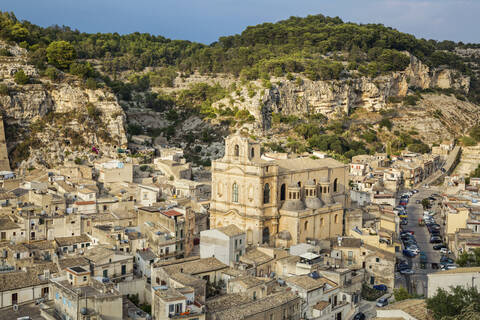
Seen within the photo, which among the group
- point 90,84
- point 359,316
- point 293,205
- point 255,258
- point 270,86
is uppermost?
point 270,86

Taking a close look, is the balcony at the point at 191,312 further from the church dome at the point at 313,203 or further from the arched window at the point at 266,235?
the church dome at the point at 313,203

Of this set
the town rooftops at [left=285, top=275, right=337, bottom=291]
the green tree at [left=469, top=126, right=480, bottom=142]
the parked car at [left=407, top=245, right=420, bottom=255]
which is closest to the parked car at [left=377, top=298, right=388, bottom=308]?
the town rooftops at [left=285, top=275, right=337, bottom=291]

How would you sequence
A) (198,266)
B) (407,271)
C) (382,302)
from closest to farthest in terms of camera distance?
(198,266), (382,302), (407,271)

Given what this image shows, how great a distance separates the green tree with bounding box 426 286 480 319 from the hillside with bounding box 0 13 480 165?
43.4 meters

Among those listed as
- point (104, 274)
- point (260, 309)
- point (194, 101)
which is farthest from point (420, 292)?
point (194, 101)

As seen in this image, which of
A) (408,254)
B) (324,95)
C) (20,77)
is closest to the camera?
(408,254)

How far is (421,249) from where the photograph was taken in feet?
137

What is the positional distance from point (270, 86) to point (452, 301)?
54.9 m

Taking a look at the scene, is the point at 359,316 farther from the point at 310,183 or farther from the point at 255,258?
the point at 310,183

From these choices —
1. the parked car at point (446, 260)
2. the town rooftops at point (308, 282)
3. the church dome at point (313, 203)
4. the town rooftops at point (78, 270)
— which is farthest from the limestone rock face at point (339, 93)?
the town rooftops at point (78, 270)

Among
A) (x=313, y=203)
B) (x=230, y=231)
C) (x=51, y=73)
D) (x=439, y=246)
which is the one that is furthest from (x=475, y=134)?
(x=230, y=231)

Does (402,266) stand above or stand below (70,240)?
below

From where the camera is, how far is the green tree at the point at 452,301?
78.8 feet

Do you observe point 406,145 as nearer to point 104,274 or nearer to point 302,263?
point 302,263
